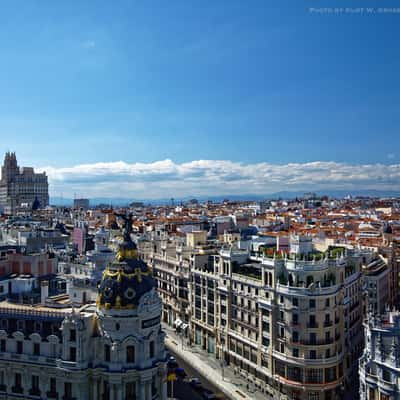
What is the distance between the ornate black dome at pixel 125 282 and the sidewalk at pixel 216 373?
3094 cm

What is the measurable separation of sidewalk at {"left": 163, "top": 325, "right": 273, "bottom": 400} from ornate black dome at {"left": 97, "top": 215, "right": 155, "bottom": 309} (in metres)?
30.9

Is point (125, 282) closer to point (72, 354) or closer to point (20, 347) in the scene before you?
point (72, 354)

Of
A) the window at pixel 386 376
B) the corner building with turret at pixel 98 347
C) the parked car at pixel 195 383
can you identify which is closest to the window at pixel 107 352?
the corner building with turret at pixel 98 347

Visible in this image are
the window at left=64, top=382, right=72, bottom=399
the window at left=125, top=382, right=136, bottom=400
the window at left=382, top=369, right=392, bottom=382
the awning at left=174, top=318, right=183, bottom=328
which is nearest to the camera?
the window at left=382, top=369, right=392, bottom=382

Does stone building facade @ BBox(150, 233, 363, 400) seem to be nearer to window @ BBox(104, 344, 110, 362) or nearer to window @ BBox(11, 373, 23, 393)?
window @ BBox(104, 344, 110, 362)

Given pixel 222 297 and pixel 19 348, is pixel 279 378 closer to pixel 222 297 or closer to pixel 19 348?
pixel 222 297

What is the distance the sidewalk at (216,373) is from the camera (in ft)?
271

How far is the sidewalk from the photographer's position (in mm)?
82625

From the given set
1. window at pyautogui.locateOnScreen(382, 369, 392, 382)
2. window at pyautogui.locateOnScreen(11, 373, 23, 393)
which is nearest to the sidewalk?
window at pyautogui.locateOnScreen(382, 369, 392, 382)

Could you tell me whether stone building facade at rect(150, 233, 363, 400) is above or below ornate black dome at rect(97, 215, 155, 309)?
below

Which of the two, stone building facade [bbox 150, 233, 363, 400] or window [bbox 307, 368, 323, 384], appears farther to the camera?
stone building facade [bbox 150, 233, 363, 400]

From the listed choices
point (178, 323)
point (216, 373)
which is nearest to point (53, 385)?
point (216, 373)

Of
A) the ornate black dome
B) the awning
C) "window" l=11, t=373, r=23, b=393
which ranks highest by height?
the ornate black dome

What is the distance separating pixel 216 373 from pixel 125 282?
3774 centimetres
